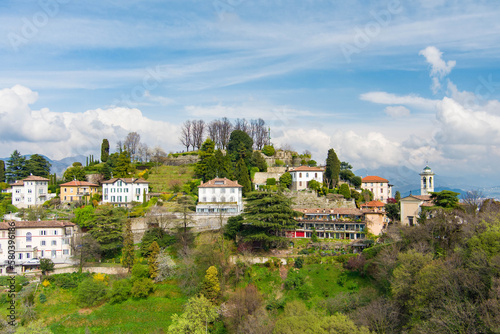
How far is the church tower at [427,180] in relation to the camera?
50713 mm

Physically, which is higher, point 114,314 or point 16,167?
point 16,167

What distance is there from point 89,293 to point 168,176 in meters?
28.9

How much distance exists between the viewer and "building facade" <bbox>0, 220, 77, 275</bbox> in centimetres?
3609

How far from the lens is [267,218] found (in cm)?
3700

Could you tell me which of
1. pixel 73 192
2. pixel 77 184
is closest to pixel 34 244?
pixel 73 192

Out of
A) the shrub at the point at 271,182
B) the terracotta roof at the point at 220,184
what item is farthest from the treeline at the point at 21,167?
the shrub at the point at 271,182

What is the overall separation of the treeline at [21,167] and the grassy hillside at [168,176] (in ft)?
54.0

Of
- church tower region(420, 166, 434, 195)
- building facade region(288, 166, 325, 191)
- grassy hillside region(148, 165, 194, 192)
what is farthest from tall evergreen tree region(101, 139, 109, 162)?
church tower region(420, 166, 434, 195)

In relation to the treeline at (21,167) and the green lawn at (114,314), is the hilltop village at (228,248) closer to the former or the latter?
the green lawn at (114,314)

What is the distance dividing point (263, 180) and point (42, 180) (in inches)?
1177

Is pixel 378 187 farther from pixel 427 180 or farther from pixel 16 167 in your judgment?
pixel 16 167

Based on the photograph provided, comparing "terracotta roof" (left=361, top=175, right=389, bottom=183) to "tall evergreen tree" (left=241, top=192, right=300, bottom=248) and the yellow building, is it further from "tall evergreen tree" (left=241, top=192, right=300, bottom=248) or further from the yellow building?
the yellow building

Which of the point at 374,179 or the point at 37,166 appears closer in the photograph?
the point at 374,179

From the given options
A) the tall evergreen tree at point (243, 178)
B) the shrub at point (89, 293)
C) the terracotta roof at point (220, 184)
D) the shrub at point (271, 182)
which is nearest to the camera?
Result: the shrub at point (89, 293)
